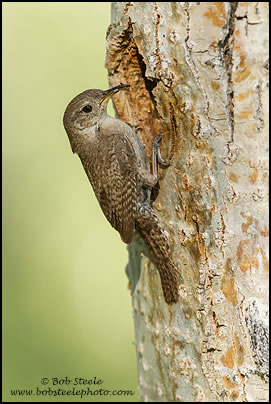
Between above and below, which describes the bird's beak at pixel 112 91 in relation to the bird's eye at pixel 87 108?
above

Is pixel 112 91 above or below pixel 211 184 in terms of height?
above

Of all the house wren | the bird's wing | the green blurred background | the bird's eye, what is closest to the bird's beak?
the house wren

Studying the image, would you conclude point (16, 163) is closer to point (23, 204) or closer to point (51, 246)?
point (23, 204)

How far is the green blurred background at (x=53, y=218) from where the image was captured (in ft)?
19.1

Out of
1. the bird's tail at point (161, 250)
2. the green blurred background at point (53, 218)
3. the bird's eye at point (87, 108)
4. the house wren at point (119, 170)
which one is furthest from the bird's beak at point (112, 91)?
the green blurred background at point (53, 218)

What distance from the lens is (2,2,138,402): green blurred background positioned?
5.83 meters

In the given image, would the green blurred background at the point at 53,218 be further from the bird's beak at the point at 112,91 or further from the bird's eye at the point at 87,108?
the bird's beak at the point at 112,91

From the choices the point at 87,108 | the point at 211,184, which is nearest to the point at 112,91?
the point at 87,108

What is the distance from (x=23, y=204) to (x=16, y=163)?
46 centimetres

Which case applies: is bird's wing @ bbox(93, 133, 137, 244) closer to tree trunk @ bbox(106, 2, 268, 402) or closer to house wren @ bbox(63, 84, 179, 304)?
house wren @ bbox(63, 84, 179, 304)

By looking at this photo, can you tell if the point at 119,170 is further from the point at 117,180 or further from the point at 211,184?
the point at 211,184

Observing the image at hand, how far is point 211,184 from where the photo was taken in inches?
124

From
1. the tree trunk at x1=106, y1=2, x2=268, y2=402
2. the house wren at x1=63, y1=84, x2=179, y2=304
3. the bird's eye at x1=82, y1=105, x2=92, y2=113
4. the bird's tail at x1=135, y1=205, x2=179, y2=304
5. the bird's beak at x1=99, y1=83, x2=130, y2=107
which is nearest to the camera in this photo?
the tree trunk at x1=106, y1=2, x2=268, y2=402

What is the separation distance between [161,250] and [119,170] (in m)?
0.78
